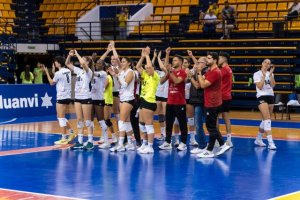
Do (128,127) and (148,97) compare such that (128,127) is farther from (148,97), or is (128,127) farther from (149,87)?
(149,87)

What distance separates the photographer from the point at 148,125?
13.3 meters

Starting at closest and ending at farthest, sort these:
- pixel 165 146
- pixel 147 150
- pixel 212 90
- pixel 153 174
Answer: pixel 153 174 → pixel 212 90 → pixel 147 150 → pixel 165 146

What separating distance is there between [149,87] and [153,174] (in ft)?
9.06

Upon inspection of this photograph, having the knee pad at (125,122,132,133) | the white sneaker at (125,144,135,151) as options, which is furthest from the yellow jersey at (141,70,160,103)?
the white sneaker at (125,144,135,151)

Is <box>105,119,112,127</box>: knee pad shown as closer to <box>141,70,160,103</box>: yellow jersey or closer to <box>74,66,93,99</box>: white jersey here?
<box>74,66,93,99</box>: white jersey

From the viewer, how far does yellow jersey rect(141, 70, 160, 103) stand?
43.5 feet

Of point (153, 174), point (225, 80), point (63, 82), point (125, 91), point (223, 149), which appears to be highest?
point (225, 80)

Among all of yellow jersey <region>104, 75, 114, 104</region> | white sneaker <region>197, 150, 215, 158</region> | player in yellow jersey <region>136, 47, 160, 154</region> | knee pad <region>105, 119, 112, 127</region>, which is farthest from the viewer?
knee pad <region>105, 119, 112, 127</region>

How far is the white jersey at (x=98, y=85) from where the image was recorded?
14.0m

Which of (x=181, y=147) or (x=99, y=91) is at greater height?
(x=99, y=91)

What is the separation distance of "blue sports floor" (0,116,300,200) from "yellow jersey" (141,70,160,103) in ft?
3.99

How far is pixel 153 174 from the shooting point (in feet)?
36.2

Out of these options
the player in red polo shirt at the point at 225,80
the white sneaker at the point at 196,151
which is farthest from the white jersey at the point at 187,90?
the white sneaker at the point at 196,151

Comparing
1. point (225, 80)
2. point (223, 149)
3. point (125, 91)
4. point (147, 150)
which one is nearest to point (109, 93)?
point (125, 91)
